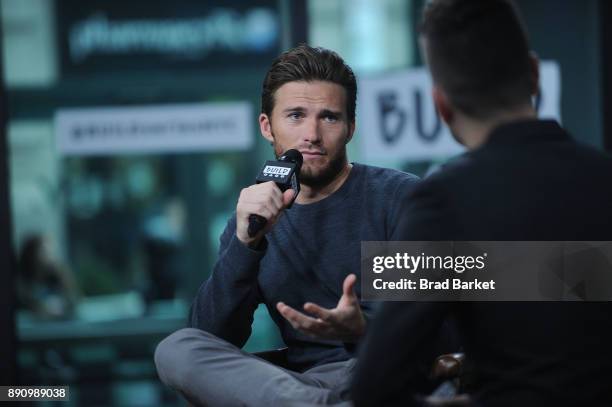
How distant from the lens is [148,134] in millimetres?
4980

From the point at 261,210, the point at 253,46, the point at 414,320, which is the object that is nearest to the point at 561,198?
the point at 414,320

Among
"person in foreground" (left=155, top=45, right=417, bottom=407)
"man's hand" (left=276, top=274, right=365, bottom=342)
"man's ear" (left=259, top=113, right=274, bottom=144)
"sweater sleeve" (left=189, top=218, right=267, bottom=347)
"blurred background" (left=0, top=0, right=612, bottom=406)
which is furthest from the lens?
"blurred background" (left=0, top=0, right=612, bottom=406)

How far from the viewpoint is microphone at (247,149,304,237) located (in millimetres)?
2221

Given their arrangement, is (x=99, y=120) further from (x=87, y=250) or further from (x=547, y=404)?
(x=547, y=404)

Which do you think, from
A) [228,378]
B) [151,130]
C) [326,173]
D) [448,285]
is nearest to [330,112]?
[326,173]

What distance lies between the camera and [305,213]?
8.23 feet

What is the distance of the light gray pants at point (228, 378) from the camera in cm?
203

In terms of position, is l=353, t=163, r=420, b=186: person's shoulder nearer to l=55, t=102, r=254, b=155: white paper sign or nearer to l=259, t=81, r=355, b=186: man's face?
l=259, t=81, r=355, b=186: man's face

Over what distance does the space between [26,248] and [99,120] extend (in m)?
1.17

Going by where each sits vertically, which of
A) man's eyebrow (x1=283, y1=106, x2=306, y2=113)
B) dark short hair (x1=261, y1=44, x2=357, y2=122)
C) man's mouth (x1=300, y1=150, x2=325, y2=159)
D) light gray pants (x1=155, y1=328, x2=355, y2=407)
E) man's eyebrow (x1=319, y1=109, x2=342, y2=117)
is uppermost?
dark short hair (x1=261, y1=44, x2=357, y2=122)

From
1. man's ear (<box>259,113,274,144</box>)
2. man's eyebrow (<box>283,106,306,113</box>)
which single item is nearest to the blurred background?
man's ear (<box>259,113,274,144</box>)

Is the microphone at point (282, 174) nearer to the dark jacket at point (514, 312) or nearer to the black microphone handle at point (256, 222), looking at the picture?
the black microphone handle at point (256, 222)

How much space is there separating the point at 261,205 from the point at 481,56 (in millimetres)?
794

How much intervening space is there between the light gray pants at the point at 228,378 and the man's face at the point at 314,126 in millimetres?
547
